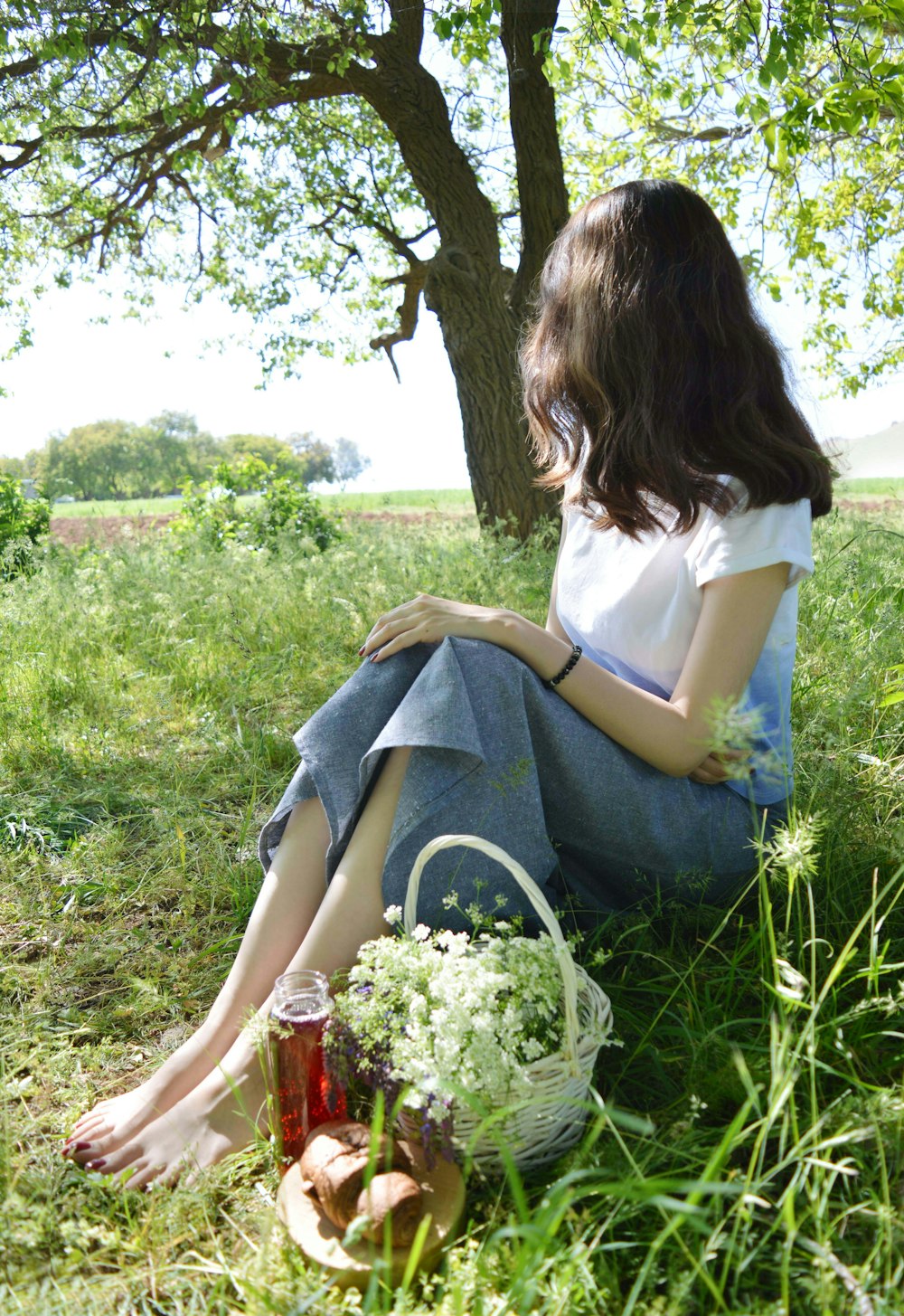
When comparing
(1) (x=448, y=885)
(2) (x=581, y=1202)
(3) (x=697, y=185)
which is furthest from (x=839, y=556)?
(3) (x=697, y=185)

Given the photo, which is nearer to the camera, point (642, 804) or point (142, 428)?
point (642, 804)

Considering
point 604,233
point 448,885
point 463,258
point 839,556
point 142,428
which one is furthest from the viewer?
point 142,428

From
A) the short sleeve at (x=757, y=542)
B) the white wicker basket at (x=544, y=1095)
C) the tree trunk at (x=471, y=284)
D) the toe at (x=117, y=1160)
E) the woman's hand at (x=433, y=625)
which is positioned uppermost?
the tree trunk at (x=471, y=284)

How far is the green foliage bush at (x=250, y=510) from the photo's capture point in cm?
726

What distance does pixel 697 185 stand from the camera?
26.4 feet

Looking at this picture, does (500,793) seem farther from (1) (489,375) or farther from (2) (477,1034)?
(1) (489,375)

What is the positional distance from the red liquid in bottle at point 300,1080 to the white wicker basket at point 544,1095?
0.16m

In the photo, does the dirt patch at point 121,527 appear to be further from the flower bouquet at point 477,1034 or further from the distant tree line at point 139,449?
the distant tree line at point 139,449

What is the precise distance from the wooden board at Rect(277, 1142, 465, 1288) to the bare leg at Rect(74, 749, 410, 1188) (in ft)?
0.61

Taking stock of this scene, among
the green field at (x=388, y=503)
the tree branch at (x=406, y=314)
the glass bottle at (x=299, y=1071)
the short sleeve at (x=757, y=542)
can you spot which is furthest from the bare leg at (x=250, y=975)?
the tree branch at (x=406, y=314)

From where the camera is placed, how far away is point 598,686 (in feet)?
6.13

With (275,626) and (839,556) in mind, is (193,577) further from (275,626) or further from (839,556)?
(839,556)

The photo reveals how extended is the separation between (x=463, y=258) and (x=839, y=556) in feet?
10.6

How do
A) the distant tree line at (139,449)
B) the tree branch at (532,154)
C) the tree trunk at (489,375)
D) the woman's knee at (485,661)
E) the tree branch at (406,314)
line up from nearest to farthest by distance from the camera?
the woman's knee at (485,661) → the tree branch at (532,154) → the tree trunk at (489,375) → the tree branch at (406,314) → the distant tree line at (139,449)
